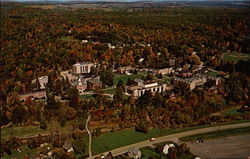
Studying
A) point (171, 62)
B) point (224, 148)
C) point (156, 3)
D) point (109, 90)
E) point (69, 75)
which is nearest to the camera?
point (224, 148)

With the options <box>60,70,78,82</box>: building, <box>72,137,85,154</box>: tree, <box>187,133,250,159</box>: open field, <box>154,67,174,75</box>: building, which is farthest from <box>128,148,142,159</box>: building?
<box>154,67,174,75</box>: building

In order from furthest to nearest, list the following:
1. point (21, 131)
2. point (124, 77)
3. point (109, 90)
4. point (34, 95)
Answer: point (124, 77) < point (109, 90) < point (34, 95) < point (21, 131)

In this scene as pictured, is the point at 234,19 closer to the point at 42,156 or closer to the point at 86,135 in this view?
the point at 86,135

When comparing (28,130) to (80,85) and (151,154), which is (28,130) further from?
(151,154)

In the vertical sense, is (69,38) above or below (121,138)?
above

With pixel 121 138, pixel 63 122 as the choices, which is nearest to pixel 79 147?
pixel 121 138

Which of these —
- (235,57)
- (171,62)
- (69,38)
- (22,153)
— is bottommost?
(22,153)

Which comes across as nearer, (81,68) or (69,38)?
(81,68)
